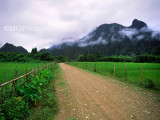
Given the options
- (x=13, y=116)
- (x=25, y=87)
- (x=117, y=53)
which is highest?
(x=117, y=53)

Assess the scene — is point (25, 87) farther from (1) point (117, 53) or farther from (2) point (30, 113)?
(1) point (117, 53)

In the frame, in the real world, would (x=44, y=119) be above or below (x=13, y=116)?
below

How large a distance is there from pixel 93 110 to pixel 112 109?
0.68 m

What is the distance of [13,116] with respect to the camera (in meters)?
2.24

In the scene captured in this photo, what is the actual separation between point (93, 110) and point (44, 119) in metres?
Answer: 1.57

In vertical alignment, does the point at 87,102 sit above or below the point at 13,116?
below

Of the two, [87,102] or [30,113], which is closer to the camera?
[30,113]

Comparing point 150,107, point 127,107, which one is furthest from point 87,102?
point 150,107

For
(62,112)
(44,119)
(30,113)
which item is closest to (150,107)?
(62,112)

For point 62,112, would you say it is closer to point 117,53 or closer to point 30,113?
point 30,113

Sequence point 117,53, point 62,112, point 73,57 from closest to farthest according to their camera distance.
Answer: point 62,112 → point 117,53 → point 73,57

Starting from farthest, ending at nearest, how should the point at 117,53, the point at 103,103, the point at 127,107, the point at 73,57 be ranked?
the point at 73,57 → the point at 117,53 → the point at 103,103 → the point at 127,107

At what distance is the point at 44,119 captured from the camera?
257 cm

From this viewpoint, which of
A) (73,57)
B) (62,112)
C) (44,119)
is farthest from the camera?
(73,57)
